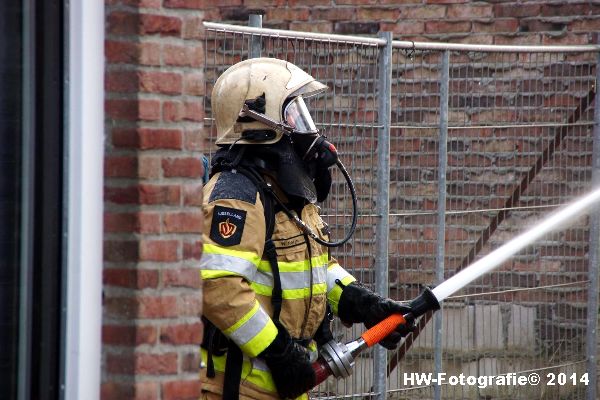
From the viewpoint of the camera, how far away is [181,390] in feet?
10.8

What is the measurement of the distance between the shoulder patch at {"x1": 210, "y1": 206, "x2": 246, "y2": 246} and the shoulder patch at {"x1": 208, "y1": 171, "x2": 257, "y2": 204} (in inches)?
2.2

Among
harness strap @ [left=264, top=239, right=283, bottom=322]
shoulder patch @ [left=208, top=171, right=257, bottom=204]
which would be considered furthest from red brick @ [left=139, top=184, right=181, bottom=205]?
harness strap @ [left=264, top=239, right=283, bottom=322]

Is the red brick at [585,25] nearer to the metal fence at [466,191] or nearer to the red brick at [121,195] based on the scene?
the metal fence at [466,191]

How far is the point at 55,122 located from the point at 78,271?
0.40 meters

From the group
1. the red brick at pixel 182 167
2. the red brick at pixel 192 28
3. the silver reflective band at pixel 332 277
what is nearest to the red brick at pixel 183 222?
the red brick at pixel 182 167

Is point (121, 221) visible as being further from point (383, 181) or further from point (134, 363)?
point (383, 181)

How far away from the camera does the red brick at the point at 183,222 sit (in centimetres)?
324

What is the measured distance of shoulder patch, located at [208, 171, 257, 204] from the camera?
4.07 metres

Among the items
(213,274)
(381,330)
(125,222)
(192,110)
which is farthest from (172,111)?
(381,330)

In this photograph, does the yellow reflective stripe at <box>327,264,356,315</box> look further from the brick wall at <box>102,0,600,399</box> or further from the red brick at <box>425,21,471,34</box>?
the red brick at <box>425,21,471,34</box>

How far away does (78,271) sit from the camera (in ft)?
10.1

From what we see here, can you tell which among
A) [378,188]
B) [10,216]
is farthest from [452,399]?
[10,216]

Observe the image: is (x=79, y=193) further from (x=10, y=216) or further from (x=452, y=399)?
(x=452, y=399)

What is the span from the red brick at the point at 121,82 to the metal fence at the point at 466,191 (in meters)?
2.41
